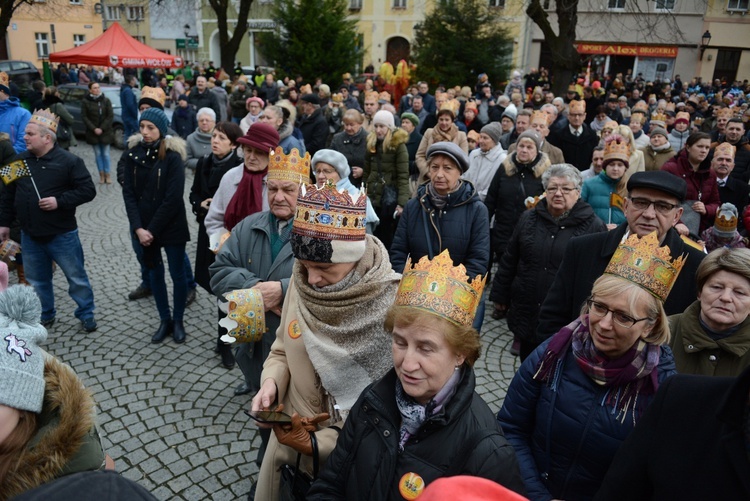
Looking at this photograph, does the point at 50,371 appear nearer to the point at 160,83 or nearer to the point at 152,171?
the point at 152,171

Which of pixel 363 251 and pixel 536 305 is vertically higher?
pixel 363 251

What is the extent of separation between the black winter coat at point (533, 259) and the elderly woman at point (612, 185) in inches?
31.9

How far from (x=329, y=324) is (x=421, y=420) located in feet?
2.33

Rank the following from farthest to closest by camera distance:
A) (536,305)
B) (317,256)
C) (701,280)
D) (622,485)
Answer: (536,305)
(701,280)
(317,256)
(622,485)

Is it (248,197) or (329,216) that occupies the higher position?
(329,216)

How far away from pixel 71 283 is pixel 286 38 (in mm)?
22112

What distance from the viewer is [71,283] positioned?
5746 mm

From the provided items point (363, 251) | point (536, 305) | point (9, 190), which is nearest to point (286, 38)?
point (9, 190)

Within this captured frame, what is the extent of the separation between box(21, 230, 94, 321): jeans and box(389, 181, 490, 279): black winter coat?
3.44 m

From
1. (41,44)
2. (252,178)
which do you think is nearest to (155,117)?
(252,178)

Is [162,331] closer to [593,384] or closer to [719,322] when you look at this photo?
[593,384]

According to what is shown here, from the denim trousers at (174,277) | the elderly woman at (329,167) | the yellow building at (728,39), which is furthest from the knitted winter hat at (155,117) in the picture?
the yellow building at (728,39)

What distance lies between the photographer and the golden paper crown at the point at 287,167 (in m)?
3.56

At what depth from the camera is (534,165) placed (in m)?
6.13
